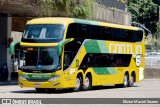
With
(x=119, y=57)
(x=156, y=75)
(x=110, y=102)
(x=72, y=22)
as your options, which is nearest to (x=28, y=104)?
(x=110, y=102)

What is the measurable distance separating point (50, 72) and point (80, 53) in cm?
239

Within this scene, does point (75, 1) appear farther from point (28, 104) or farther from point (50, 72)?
point (28, 104)

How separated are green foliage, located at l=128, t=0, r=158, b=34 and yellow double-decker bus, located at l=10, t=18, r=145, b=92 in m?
69.0

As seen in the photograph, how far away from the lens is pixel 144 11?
10356cm

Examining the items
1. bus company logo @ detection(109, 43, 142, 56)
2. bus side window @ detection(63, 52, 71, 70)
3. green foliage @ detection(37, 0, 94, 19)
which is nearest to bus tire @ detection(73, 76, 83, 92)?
bus side window @ detection(63, 52, 71, 70)

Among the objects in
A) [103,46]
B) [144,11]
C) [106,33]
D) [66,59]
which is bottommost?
[66,59]

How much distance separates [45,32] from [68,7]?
9.99 metres

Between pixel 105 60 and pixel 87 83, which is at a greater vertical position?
pixel 105 60

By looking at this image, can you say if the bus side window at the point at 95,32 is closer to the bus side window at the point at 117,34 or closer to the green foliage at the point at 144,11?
the bus side window at the point at 117,34

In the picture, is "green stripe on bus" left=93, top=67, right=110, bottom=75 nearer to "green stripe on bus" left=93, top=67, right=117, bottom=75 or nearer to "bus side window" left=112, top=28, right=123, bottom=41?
"green stripe on bus" left=93, top=67, right=117, bottom=75

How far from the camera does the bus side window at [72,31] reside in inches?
1063

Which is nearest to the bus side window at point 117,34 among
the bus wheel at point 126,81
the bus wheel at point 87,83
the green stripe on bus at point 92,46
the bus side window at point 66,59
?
the green stripe on bus at point 92,46

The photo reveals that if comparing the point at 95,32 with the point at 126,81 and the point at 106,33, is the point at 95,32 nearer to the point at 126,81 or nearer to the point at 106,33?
the point at 106,33

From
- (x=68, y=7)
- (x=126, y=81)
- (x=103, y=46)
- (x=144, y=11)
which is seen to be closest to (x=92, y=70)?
(x=103, y=46)
